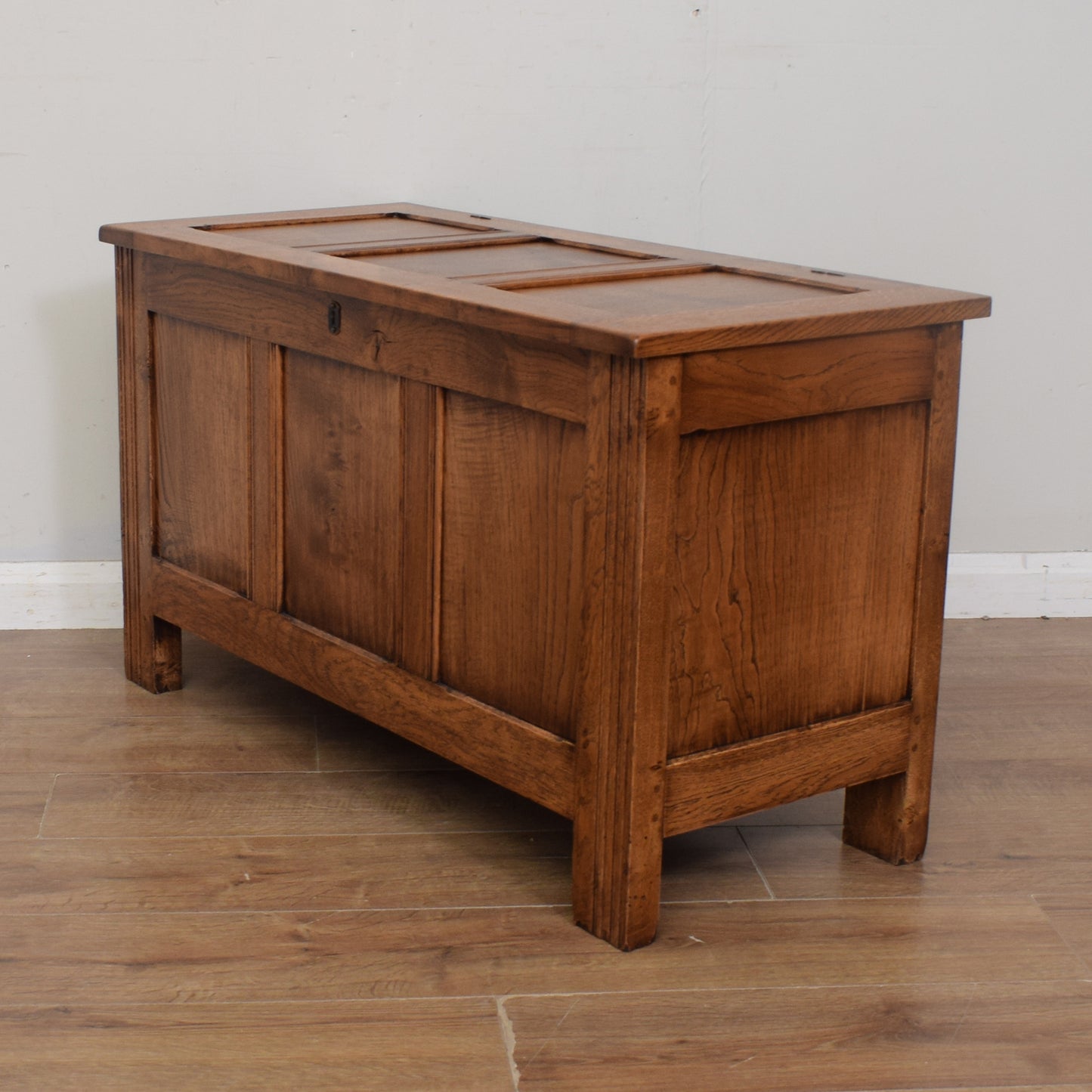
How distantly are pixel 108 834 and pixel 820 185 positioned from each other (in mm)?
1641

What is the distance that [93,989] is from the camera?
175 centimetres

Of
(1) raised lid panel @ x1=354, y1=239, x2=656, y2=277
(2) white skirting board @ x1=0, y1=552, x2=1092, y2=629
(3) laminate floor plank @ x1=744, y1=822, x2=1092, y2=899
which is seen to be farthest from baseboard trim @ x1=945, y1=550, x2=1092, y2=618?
(1) raised lid panel @ x1=354, y1=239, x2=656, y2=277

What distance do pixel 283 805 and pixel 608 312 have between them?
2.76 feet

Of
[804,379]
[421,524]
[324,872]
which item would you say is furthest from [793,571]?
[324,872]

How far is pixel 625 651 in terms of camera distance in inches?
69.5

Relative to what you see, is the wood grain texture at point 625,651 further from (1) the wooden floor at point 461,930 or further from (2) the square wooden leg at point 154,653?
(2) the square wooden leg at point 154,653

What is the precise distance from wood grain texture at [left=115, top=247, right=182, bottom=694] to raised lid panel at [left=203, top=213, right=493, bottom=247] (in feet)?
0.55

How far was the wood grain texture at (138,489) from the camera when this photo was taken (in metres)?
2.53

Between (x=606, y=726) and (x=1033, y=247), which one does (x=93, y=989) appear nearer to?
(x=606, y=726)

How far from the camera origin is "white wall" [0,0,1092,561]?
9.14 ft

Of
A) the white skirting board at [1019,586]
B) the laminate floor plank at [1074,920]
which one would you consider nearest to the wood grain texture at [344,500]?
the laminate floor plank at [1074,920]

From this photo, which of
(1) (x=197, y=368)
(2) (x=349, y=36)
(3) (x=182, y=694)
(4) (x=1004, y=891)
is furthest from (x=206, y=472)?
(4) (x=1004, y=891)

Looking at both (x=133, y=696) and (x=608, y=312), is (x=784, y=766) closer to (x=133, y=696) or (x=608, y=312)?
(x=608, y=312)

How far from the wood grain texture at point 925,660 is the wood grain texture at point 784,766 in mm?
28
